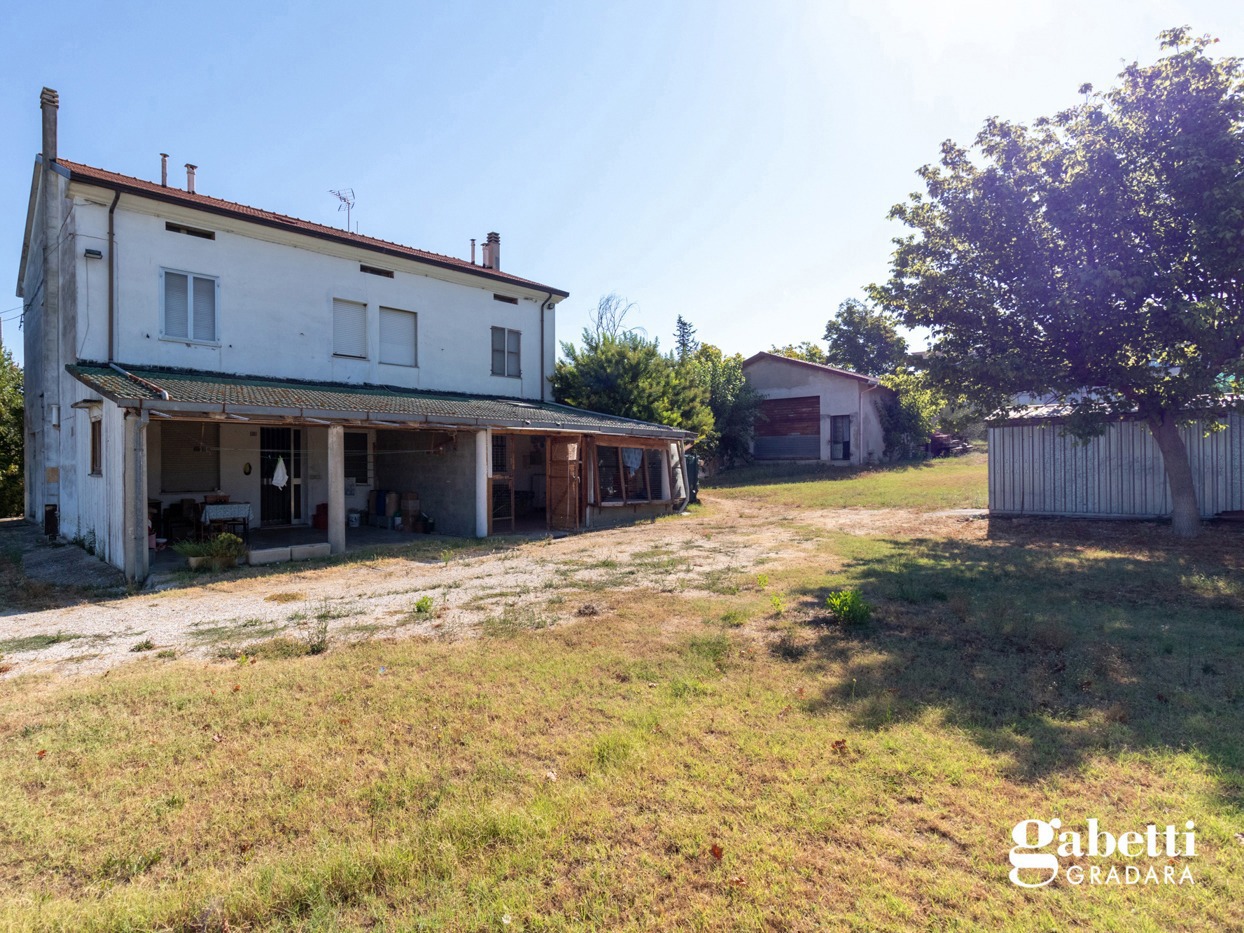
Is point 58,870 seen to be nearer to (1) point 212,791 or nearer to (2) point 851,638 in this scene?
(1) point 212,791

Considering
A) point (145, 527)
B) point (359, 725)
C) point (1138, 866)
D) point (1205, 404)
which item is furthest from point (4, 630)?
point (1205, 404)

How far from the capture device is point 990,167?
1255 centimetres

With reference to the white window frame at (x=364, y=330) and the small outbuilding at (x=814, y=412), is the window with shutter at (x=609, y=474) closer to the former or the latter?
the white window frame at (x=364, y=330)

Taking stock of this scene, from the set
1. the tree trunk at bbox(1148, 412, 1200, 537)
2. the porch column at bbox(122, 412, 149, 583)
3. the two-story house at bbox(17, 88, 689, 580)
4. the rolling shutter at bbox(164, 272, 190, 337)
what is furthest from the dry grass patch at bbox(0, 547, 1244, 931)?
the rolling shutter at bbox(164, 272, 190, 337)

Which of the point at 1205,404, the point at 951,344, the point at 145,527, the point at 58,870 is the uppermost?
the point at 951,344

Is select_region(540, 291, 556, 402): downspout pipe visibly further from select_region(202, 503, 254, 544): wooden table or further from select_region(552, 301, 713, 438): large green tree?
select_region(202, 503, 254, 544): wooden table

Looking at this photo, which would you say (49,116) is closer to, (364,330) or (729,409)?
(364,330)

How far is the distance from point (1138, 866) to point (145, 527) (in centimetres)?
1177

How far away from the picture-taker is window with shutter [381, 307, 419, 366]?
→ 661 inches

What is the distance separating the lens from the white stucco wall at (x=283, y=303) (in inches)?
494

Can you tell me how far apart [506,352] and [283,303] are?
6323 millimetres

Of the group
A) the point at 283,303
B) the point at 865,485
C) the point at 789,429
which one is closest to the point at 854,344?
the point at 789,429

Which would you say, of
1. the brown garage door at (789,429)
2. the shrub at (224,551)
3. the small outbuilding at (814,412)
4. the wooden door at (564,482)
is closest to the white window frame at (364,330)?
the wooden door at (564,482)

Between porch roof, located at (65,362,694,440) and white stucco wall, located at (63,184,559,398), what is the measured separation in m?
0.42
